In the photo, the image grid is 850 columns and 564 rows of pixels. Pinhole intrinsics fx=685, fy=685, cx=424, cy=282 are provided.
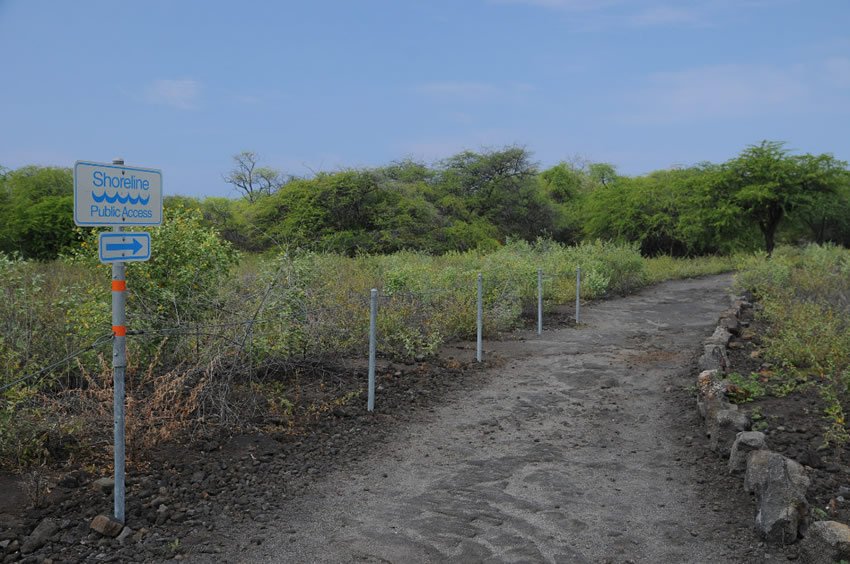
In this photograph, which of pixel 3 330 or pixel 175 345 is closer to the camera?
pixel 3 330

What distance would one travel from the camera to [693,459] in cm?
590

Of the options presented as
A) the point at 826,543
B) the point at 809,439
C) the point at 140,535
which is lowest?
the point at 140,535

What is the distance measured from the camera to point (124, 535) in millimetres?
4211

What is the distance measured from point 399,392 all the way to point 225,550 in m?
3.83

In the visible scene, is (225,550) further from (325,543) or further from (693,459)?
(693,459)

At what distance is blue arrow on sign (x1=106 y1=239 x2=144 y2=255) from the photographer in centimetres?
430

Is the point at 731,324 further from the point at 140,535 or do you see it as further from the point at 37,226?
the point at 37,226

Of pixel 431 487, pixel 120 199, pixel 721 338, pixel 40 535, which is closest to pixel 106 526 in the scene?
pixel 40 535

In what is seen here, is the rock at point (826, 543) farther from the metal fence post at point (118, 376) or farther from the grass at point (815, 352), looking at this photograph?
the metal fence post at point (118, 376)

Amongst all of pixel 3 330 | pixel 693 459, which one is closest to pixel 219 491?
pixel 3 330

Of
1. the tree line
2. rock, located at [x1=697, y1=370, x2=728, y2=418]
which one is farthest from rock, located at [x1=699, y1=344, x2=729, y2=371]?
the tree line

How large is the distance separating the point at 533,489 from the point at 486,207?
2751 cm

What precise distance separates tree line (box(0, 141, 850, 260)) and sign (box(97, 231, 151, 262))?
11.6m

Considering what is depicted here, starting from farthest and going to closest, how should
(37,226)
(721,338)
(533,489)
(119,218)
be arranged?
1. (37,226)
2. (721,338)
3. (533,489)
4. (119,218)
